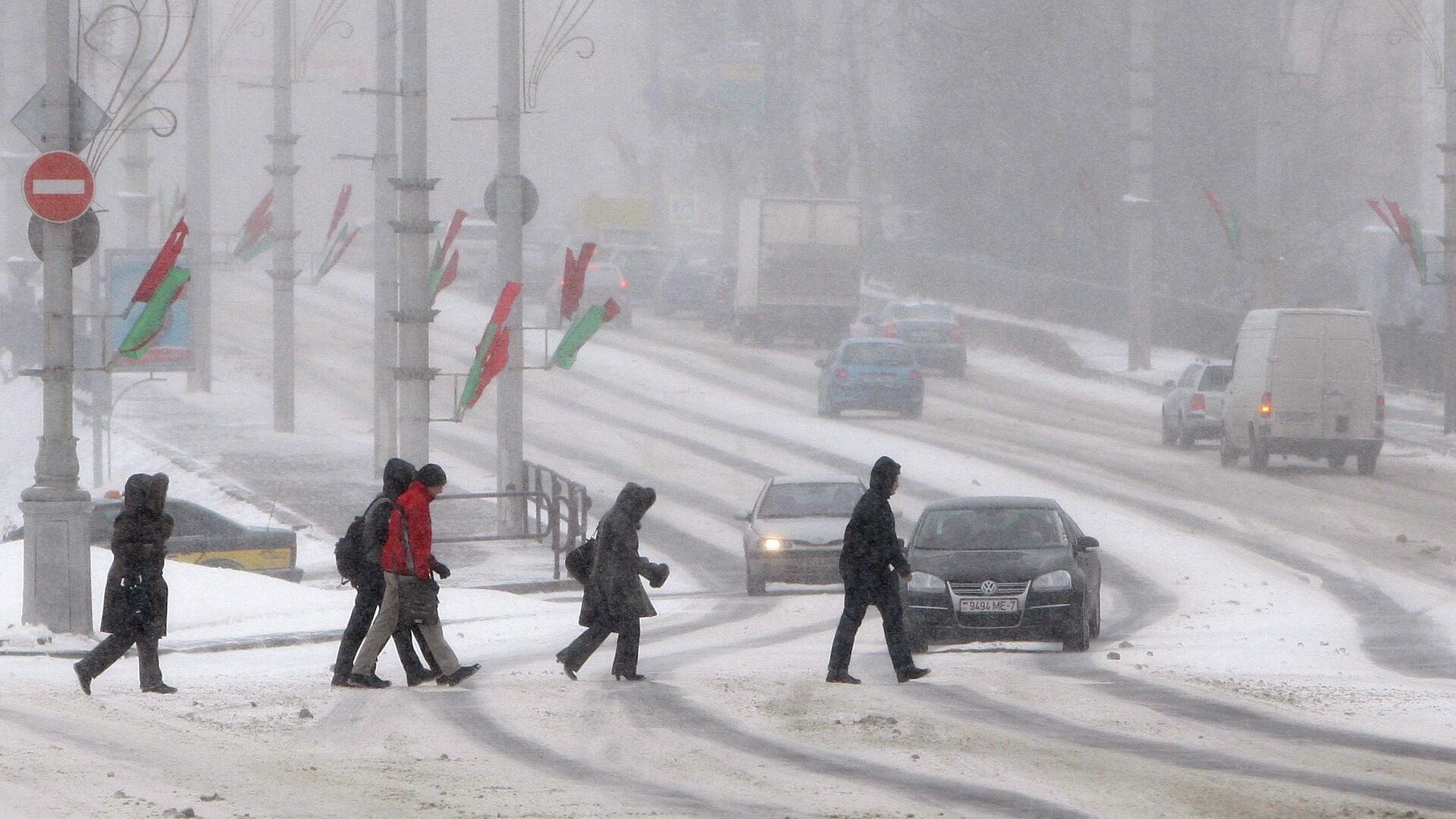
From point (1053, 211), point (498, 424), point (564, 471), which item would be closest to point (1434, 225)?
point (1053, 211)

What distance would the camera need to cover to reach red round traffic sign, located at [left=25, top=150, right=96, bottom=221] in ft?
48.4

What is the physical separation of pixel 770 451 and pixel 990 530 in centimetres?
1822

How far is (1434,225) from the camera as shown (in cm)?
7019

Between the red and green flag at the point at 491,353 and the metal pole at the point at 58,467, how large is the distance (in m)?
8.42

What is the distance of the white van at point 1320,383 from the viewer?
3098 centimetres

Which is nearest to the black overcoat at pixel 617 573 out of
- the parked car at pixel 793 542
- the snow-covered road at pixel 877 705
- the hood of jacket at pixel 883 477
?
the snow-covered road at pixel 877 705

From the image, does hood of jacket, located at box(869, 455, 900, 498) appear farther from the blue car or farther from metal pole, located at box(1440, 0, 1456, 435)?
the blue car

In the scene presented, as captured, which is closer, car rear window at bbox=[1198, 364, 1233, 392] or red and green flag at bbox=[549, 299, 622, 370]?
red and green flag at bbox=[549, 299, 622, 370]

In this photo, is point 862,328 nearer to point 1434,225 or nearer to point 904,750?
point 1434,225

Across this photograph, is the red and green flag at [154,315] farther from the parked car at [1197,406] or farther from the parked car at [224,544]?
the parked car at [1197,406]

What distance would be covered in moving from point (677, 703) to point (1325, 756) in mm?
3797

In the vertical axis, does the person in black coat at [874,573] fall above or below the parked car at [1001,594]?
above

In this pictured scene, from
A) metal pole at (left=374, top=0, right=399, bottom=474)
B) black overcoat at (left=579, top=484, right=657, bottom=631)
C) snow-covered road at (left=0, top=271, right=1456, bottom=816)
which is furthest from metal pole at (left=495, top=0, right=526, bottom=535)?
black overcoat at (left=579, top=484, right=657, bottom=631)

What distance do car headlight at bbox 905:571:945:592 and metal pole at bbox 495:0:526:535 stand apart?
975 cm
